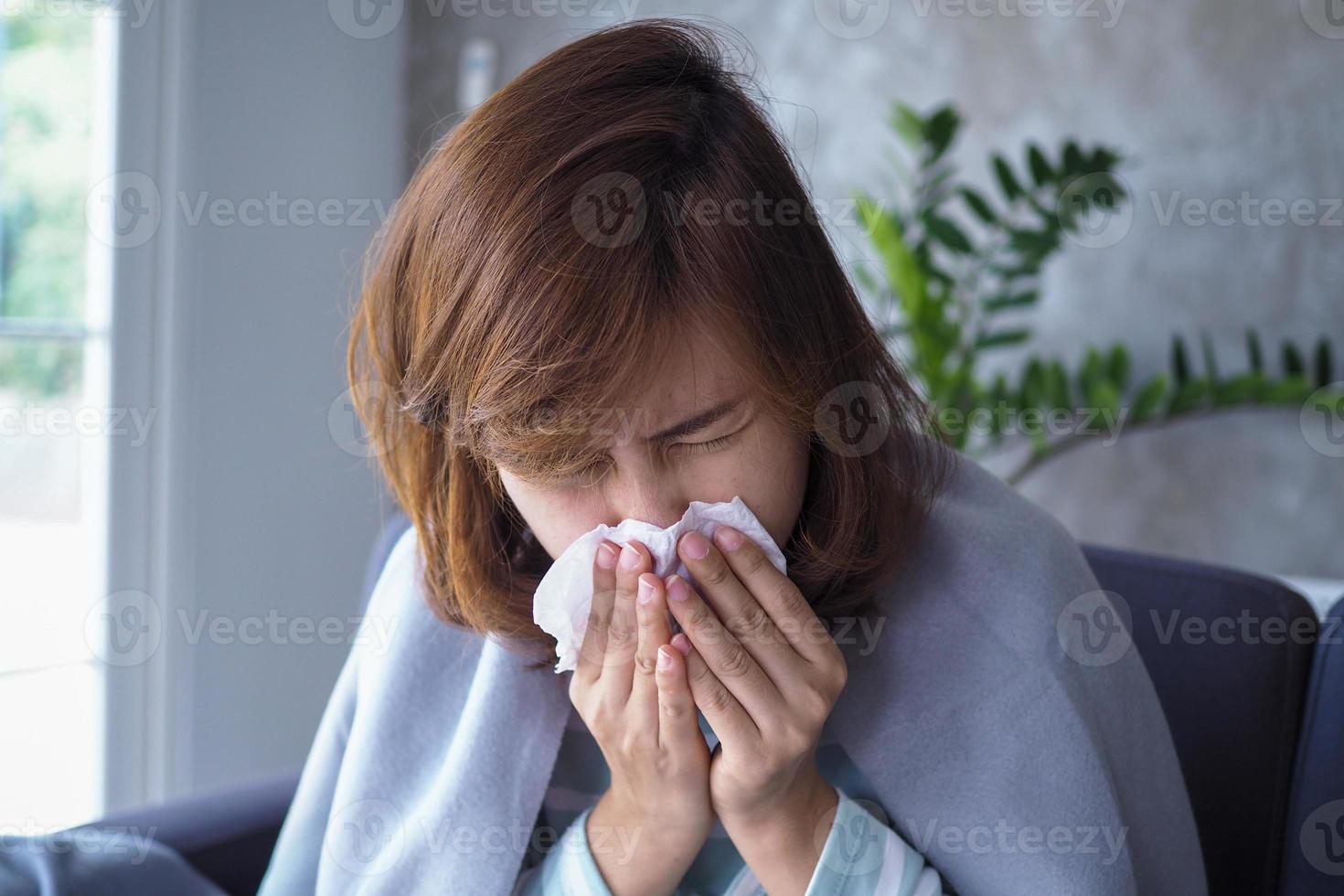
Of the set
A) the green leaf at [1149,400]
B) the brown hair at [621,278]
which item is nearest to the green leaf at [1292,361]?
the green leaf at [1149,400]

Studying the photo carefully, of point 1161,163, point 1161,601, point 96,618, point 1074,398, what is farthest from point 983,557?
point 96,618

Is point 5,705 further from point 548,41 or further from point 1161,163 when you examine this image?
point 1161,163

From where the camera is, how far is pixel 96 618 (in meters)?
2.03

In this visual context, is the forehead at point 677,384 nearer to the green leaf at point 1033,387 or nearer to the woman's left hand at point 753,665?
the woman's left hand at point 753,665

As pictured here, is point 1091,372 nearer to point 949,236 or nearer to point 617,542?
point 949,236

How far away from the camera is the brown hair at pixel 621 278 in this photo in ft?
2.36

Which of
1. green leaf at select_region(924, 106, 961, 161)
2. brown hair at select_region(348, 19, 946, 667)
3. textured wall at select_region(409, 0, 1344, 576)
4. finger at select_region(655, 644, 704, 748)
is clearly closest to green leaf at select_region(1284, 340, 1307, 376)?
textured wall at select_region(409, 0, 1344, 576)

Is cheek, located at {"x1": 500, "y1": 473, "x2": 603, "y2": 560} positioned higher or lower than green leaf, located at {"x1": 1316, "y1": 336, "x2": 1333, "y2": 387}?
higher

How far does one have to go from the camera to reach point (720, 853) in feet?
3.17

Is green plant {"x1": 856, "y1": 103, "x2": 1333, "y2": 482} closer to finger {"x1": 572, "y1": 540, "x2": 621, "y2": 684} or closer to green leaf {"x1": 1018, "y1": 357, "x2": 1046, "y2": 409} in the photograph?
green leaf {"x1": 1018, "y1": 357, "x2": 1046, "y2": 409}

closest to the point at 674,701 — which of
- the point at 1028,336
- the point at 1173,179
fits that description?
the point at 1028,336

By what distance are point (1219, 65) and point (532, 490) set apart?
6.57ft

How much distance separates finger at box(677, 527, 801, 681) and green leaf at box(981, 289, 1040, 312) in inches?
57.1

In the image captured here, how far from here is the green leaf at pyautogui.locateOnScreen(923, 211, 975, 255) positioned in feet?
6.72
